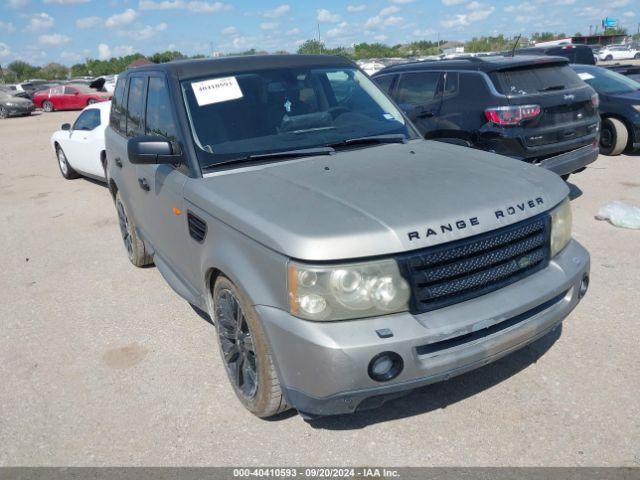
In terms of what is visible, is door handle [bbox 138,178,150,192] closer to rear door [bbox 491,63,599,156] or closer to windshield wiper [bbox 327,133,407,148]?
windshield wiper [bbox 327,133,407,148]

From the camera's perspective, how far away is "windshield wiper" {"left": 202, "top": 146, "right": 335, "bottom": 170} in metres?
3.28

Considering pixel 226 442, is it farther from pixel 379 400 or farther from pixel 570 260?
pixel 570 260

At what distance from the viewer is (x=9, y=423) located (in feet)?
10.5

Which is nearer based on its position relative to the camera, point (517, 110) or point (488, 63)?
point (517, 110)

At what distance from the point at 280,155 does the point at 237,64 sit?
2.98 ft

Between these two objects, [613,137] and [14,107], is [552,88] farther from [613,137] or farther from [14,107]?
[14,107]

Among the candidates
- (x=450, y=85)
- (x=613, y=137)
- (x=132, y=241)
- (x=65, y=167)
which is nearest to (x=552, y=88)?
(x=450, y=85)

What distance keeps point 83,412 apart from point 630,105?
936 centimetres

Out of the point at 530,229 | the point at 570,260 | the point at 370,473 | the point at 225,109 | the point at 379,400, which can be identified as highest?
the point at 225,109

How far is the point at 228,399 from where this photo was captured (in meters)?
3.29

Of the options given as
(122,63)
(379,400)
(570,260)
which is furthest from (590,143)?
(122,63)

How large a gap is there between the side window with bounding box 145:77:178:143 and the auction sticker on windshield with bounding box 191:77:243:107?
21 cm

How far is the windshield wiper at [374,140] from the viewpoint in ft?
11.8

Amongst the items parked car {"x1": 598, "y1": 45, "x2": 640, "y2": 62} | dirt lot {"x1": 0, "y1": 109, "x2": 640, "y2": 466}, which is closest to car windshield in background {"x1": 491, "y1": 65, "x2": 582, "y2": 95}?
dirt lot {"x1": 0, "y1": 109, "x2": 640, "y2": 466}
